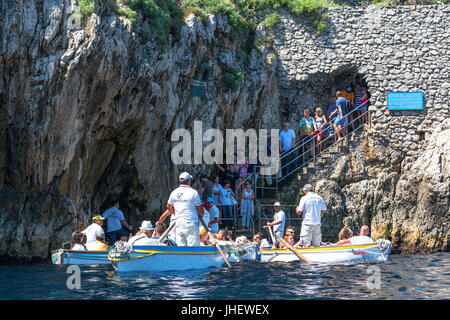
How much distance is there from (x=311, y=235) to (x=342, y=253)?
3.11 feet

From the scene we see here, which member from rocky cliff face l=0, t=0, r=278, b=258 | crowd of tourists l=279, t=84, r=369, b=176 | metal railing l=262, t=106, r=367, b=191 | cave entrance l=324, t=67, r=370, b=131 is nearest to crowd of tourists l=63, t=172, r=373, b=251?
rocky cliff face l=0, t=0, r=278, b=258

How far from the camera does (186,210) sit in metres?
11.8

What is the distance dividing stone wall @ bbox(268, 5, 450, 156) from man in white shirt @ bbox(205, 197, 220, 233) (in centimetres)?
603

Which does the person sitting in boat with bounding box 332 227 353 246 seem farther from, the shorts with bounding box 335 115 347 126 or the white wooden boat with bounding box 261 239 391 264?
the shorts with bounding box 335 115 347 126

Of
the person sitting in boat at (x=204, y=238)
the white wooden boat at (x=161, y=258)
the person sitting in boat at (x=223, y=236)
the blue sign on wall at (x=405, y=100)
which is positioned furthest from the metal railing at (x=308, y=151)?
the white wooden boat at (x=161, y=258)

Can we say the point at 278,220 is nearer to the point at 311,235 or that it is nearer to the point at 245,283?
the point at 311,235

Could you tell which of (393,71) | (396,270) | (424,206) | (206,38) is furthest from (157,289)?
(393,71)

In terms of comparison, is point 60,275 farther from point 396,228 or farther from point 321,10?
point 321,10

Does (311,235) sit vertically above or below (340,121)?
below

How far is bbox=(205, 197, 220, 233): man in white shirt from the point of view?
16.3 meters

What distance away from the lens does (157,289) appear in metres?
9.78

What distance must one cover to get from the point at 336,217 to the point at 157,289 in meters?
10.6

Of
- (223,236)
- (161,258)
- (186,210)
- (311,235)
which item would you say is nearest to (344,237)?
(311,235)

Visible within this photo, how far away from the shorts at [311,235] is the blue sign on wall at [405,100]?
26.9 ft
